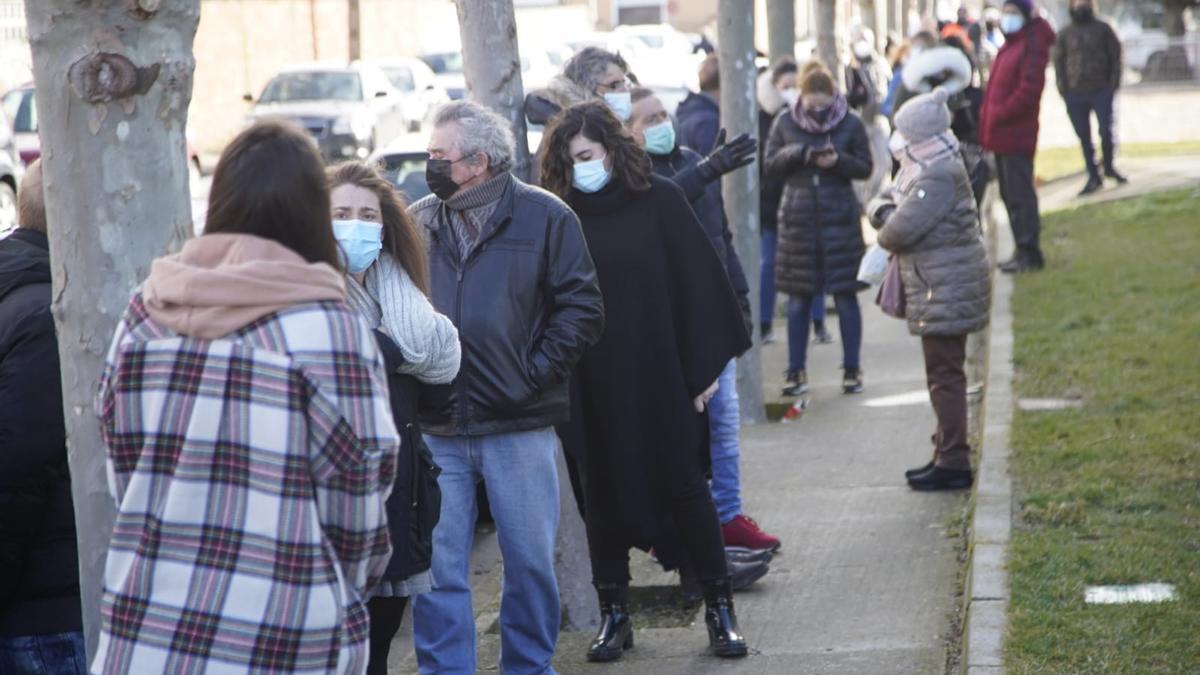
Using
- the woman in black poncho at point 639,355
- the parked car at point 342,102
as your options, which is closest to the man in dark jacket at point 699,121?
the woman in black poncho at point 639,355

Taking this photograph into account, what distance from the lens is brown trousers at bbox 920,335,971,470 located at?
757 centimetres

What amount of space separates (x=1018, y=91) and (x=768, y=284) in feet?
7.29

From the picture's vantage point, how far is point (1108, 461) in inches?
289

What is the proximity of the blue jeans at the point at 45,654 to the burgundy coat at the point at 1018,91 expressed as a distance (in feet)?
30.3

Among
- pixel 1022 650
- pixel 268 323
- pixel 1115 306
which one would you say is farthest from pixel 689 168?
pixel 1115 306

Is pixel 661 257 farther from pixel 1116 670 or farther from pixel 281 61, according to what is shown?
pixel 281 61

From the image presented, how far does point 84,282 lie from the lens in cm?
339

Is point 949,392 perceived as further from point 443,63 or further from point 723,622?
point 443,63

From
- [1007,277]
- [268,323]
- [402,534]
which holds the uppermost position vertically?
[268,323]

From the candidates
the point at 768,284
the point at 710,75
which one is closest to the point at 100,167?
the point at 710,75

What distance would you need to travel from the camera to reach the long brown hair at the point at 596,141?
5.43 m

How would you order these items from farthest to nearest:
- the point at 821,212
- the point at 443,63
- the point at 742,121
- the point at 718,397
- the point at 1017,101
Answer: the point at 443,63 < the point at 1017,101 < the point at 821,212 < the point at 742,121 < the point at 718,397

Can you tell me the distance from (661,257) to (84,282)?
96.1 inches

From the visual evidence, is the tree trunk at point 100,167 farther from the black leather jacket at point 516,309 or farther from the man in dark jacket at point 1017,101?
the man in dark jacket at point 1017,101
